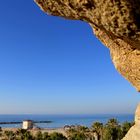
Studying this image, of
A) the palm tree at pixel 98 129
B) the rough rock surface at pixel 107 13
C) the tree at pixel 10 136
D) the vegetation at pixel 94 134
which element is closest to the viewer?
the rough rock surface at pixel 107 13

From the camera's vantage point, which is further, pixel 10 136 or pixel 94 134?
pixel 10 136

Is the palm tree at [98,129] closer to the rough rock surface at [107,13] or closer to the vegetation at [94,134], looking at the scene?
the vegetation at [94,134]

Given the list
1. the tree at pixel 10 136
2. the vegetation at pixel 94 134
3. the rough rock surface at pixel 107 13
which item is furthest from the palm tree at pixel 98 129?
the rough rock surface at pixel 107 13

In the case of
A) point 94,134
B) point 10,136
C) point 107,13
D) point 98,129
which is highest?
point 107,13

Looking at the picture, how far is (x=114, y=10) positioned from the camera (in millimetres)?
9812

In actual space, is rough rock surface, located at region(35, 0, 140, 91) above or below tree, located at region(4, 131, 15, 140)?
above

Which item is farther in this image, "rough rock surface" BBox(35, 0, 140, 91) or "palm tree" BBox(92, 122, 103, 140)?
"palm tree" BBox(92, 122, 103, 140)

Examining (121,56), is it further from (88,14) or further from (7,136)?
(7,136)

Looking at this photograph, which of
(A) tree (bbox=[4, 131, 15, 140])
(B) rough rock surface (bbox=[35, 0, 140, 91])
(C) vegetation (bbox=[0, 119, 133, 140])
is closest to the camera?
(B) rough rock surface (bbox=[35, 0, 140, 91])

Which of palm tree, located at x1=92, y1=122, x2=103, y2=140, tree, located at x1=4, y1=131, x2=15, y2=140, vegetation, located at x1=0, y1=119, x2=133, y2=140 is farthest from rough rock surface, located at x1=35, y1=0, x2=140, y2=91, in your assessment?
tree, located at x1=4, y1=131, x2=15, y2=140

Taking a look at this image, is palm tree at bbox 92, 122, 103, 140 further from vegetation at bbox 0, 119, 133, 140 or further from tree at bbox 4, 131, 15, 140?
tree at bbox 4, 131, 15, 140

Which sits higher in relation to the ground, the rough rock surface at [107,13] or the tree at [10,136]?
the rough rock surface at [107,13]

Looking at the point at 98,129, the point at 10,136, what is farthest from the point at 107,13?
the point at 10,136

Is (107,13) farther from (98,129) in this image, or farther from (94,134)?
(94,134)
